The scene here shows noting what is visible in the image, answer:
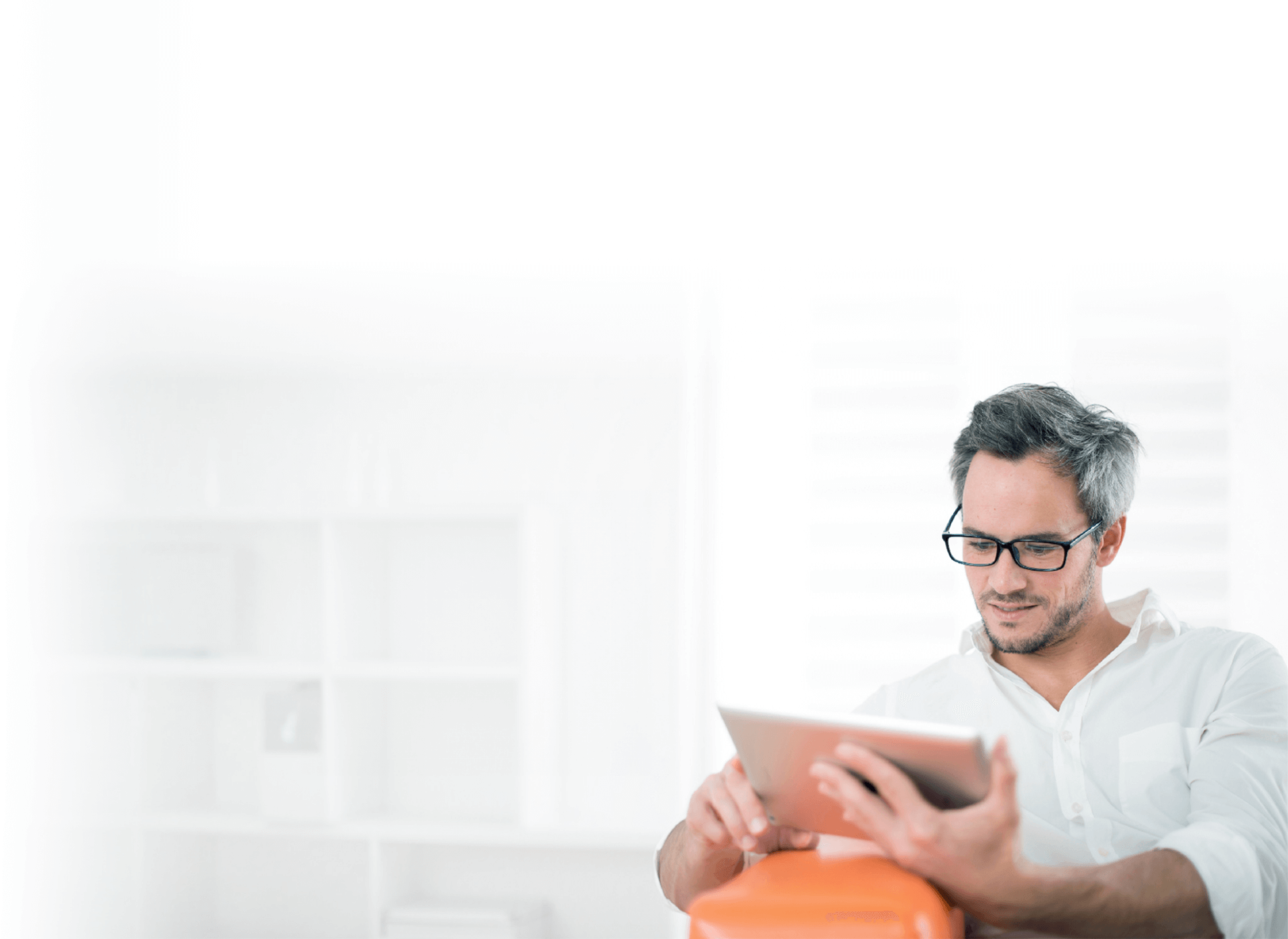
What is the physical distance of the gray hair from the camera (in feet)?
5.45

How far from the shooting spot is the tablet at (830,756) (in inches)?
45.9

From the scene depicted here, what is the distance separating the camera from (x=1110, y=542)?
1765 millimetres

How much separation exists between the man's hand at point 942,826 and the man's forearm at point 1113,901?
0.02m

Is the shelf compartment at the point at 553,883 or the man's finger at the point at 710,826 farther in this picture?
the shelf compartment at the point at 553,883

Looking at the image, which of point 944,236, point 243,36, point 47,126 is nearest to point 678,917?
point 944,236

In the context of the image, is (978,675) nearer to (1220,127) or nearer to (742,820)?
(742,820)

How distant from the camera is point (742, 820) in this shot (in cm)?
139

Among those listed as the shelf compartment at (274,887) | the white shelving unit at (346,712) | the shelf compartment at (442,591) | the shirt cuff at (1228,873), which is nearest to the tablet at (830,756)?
the shirt cuff at (1228,873)

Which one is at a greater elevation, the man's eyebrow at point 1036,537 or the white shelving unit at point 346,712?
the man's eyebrow at point 1036,537

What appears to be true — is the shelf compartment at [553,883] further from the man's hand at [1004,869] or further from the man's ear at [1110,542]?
the man's hand at [1004,869]

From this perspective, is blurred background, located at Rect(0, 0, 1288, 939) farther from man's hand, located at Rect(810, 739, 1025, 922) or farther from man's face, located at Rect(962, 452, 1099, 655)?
Answer: man's hand, located at Rect(810, 739, 1025, 922)

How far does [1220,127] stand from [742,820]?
1785 mm

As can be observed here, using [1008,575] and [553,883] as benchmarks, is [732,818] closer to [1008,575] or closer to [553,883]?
Answer: [1008,575]

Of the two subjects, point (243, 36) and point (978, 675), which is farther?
point (243, 36)
